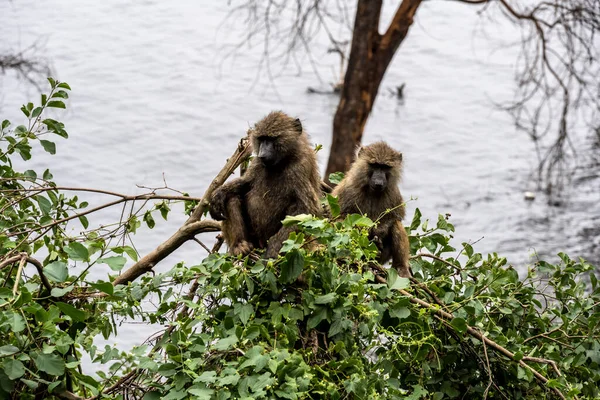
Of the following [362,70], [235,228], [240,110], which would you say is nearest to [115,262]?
[235,228]

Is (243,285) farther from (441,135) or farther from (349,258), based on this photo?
(441,135)

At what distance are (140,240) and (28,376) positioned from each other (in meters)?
8.22

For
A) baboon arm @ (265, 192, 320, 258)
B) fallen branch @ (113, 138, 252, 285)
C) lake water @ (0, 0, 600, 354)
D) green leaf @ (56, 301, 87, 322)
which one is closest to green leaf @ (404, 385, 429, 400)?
baboon arm @ (265, 192, 320, 258)

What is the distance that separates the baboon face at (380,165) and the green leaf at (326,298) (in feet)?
5.55

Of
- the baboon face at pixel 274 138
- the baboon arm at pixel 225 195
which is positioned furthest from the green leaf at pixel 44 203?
the baboon face at pixel 274 138

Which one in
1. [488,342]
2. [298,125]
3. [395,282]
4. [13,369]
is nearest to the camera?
[13,369]

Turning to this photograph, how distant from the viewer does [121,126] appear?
13016 millimetres

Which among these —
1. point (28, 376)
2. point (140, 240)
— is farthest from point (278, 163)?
point (140, 240)

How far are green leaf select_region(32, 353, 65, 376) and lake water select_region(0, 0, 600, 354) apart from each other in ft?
25.8

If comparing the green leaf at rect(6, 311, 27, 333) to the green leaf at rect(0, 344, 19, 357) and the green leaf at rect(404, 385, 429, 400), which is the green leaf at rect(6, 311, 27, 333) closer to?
the green leaf at rect(0, 344, 19, 357)

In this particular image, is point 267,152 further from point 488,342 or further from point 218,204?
point 488,342

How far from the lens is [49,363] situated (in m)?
3.00

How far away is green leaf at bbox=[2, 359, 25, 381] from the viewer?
292cm

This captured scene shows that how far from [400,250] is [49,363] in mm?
2009
